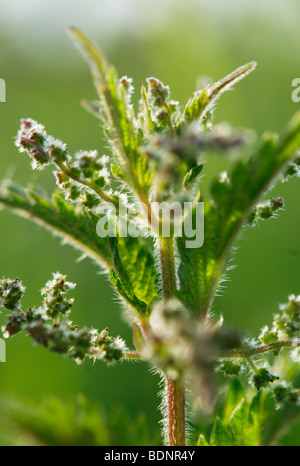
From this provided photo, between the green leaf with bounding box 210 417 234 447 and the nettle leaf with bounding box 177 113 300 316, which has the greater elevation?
the nettle leaf with bounding box 177 113 300 316

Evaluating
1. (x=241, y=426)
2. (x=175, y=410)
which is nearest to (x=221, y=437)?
(x=241, y=426)

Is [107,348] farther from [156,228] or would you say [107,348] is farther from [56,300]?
[156,228]

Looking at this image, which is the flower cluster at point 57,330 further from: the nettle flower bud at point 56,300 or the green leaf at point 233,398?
the green leaf at point 233,398

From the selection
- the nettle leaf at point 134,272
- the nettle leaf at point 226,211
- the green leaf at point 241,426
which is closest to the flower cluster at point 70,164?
the nettle leaf at point 134,272

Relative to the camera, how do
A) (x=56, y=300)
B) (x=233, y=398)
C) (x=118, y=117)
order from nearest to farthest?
(x=118, y=117) → (x=56, y=300) → (x=233, y=398)

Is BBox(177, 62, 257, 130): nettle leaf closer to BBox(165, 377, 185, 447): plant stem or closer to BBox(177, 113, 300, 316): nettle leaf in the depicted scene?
BBox(177, 113, 300, 316): nettle leaf

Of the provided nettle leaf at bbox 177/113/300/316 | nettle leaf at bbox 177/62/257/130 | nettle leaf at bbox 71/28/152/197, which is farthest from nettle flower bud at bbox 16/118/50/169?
nettle leaf at bbox 177/113/300/316

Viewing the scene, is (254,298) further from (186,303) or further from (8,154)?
(186,303)
